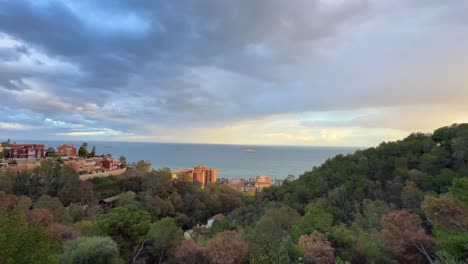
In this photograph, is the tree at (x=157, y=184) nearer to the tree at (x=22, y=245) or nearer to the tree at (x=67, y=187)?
the tree at (x=67, y=187)

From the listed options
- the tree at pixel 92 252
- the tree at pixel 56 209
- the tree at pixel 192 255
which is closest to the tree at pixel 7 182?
the tree at pixel 56 209

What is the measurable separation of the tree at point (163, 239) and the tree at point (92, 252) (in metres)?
2.39

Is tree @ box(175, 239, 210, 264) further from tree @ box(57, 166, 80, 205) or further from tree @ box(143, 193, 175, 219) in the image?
tree @ box(57, 166, 80, 205)

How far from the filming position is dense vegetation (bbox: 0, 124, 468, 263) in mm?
7398

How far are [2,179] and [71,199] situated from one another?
4.46 m

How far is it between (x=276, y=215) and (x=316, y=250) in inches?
189

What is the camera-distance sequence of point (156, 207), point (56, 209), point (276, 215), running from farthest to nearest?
point (156, 207) < point (56, 209) < point (276, 215)

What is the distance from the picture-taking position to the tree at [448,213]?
7910 millimetres

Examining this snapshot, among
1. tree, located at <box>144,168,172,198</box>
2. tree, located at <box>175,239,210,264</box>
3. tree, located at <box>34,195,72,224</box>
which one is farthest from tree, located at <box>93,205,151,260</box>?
tree, located at <box>144,168,172,198</box>

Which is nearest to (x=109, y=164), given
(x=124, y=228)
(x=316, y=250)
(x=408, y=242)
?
(x=124, y=228)

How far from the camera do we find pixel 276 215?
1343cm

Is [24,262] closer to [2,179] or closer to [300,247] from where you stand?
[300,247]

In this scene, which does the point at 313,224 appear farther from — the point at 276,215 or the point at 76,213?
the point at 76,213

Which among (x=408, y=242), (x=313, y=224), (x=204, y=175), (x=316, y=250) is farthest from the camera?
(x=204, y=175)
